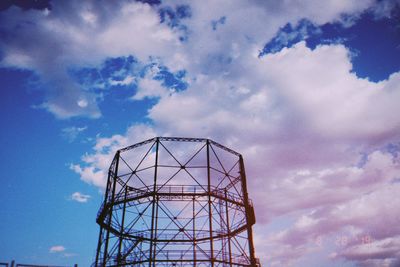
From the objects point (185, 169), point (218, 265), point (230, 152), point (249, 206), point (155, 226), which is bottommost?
point (218, 265)

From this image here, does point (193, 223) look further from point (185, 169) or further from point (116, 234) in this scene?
point (116, 234)

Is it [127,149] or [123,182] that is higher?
[127,149]

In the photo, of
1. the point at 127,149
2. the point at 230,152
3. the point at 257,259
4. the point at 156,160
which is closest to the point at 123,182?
the point at 127,149

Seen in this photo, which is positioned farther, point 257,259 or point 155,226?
point 257,259

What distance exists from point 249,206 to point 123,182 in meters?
9.28

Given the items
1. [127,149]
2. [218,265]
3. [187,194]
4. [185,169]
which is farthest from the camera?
[127,149]

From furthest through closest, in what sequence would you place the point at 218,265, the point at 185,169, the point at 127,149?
the point at 127,149, the point at 185,169, the point at 218,265

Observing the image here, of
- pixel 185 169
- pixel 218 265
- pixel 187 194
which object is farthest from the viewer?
pixel 185 169

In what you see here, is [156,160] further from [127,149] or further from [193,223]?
[193,223]

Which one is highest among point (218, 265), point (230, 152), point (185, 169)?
point (230, 152)

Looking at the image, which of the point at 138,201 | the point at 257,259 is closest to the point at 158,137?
the point at 138,201

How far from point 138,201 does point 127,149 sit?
4.13 metres

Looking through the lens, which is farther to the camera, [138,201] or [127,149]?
[127,149]

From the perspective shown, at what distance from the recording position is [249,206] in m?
18.8
